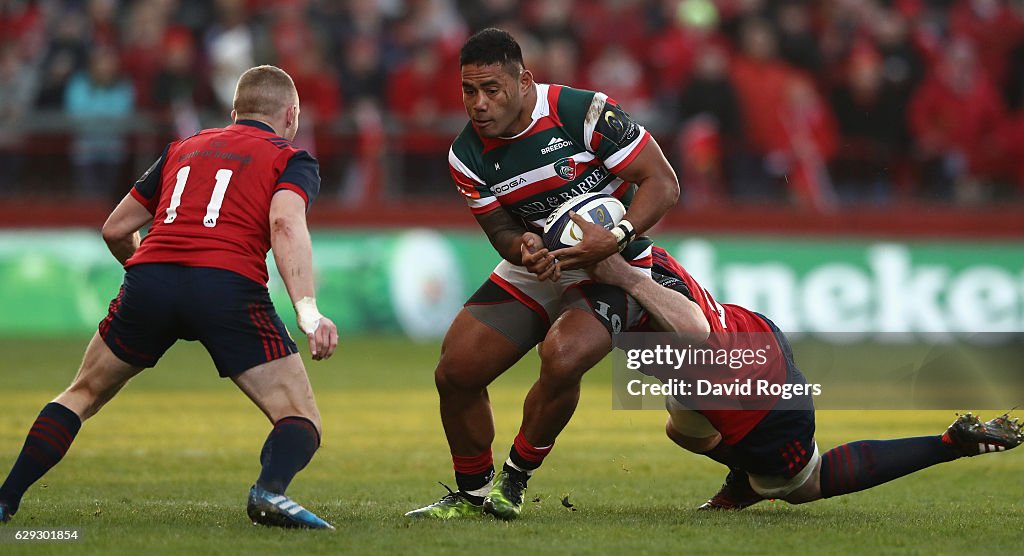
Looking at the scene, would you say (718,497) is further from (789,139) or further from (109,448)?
(789,139)

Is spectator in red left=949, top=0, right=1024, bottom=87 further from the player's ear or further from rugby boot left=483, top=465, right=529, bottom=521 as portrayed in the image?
rugby boot left=483, top=465, right=529, bottom=521

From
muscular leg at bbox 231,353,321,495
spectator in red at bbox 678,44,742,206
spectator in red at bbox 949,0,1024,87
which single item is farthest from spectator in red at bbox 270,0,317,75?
muscular leg at bbox 231,353,321,495

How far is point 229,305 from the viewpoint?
579 centimetres

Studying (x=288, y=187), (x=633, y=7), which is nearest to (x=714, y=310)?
(x=288, y=187)

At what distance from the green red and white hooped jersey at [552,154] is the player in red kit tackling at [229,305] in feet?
3.17

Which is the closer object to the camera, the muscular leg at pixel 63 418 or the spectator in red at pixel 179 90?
the muscular leg at pixel 63 418

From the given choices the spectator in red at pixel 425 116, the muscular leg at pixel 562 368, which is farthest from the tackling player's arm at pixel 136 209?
the spectator in red at pixel 425 116

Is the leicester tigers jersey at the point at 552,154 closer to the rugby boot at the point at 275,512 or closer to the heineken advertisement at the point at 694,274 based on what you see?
the rugby boot at the point at 275,512

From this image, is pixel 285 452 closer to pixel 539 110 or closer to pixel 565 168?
pixel 565 168

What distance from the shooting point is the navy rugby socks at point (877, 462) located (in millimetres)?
6438

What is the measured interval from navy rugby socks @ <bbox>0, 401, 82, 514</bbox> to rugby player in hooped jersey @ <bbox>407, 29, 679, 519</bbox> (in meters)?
1.67

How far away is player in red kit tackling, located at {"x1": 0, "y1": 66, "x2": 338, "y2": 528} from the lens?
5750mm

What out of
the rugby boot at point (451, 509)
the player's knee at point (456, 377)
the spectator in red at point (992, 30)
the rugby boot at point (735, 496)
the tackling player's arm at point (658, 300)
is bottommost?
the rugby boot at point (451, 509)

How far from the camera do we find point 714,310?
6672 mm
